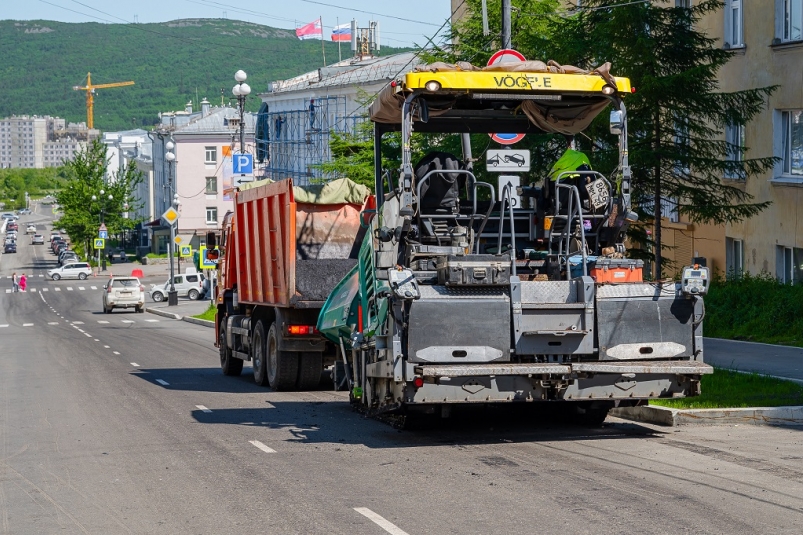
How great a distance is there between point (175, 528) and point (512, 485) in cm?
258

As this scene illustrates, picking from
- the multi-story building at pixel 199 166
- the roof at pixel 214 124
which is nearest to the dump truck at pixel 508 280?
the multi-story building at pixel 199 166

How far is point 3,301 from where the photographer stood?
67312mm

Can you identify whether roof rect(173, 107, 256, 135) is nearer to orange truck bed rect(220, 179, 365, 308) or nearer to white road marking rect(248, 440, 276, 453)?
orange truck bed rect(220, 179, 365, 308)

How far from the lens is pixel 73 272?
89.9 m

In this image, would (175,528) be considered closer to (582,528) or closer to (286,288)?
(582,528)

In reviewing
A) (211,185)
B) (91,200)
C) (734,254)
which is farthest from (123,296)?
(211,185)

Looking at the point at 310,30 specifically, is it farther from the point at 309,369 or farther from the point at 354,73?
the point at 309,369

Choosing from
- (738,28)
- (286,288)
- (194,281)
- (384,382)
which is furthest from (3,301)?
(384,382)

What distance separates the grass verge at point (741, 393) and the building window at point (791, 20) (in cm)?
1333

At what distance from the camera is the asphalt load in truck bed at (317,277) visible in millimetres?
16844

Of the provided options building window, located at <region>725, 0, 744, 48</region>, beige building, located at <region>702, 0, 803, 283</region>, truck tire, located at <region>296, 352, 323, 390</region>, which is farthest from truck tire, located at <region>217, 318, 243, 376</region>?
building window, located at <region>725, 0, 744, 48</region>

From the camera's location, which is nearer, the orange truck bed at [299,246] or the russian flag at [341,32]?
the orange truck bed at [299,246]

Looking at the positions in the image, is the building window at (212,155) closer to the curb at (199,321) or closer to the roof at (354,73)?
the roof at (354,73)

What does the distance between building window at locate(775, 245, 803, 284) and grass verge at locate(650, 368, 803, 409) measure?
12146 millimetres
